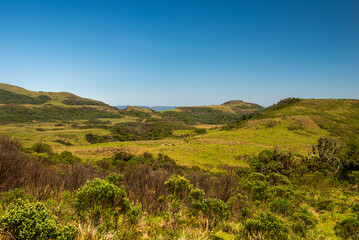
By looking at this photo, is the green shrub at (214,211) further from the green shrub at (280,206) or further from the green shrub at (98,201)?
the green shrub at (280,206)

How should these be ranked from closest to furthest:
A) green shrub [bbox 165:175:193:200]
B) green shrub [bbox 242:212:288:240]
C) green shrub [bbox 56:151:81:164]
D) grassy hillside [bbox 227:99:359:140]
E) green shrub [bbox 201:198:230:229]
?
green shrub [bbox 242:212:288:240]
green shrub [bbox 201:198:230:229]
green shrub [bbox 165:175:193:200]
green shrub [bbox 56:151:81:164]
grassy hillside [bbox 227:99:359:140]

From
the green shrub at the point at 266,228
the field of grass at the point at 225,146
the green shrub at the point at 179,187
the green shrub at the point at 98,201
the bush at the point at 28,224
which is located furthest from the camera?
the field of grass at the point at 225,146

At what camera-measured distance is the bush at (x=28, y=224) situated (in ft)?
9.78

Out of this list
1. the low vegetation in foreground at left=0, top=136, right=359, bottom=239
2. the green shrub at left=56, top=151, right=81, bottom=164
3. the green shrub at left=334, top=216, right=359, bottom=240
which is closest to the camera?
the low vegetation in foreground at left=0, top=136, right=359, bottom=239

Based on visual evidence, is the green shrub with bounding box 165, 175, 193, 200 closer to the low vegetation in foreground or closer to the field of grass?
the low vegetation in foreground

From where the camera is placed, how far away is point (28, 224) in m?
3.05

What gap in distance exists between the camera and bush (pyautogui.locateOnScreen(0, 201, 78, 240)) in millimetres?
2980

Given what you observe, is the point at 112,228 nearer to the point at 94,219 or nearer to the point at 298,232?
the point at 94,219

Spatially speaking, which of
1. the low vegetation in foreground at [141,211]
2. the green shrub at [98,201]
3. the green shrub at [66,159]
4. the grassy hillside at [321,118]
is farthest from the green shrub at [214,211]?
the grassy hillside at [321,118]

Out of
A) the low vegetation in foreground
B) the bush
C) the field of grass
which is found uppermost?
the bush

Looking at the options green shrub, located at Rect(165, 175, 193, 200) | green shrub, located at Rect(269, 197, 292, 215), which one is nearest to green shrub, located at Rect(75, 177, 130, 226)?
green shrub, located at Rect(165, 175, 193, 200)

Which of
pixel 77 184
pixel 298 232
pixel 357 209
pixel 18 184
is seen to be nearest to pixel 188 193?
pixel 298 232

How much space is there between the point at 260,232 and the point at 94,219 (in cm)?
529

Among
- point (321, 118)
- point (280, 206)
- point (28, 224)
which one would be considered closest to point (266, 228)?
point (280, 206)
